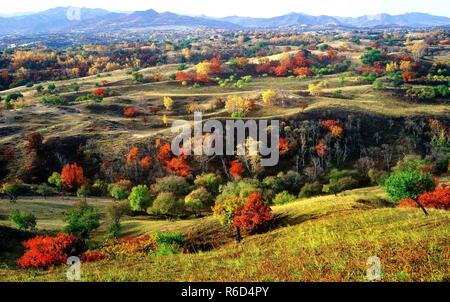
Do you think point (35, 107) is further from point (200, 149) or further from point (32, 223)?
point (32, 223)

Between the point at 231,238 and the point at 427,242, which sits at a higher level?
the point at 427,242

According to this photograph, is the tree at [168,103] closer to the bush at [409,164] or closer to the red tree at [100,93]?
the red tree at [100,93]

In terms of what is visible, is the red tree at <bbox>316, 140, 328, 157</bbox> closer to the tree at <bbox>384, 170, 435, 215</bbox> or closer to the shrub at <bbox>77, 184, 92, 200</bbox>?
the shrub at <bbox>77, 184, 92, 200</bbox>

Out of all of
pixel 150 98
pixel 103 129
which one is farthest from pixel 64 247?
pixel 150 98

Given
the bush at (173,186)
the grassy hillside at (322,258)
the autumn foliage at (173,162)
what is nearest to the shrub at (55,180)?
the bush at (173,186)

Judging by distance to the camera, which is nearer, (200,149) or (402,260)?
(402,260)

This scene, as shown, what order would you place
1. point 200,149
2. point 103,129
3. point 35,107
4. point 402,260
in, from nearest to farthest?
point 402,260 < point 200,149 < point 103,129 < point 35,107
